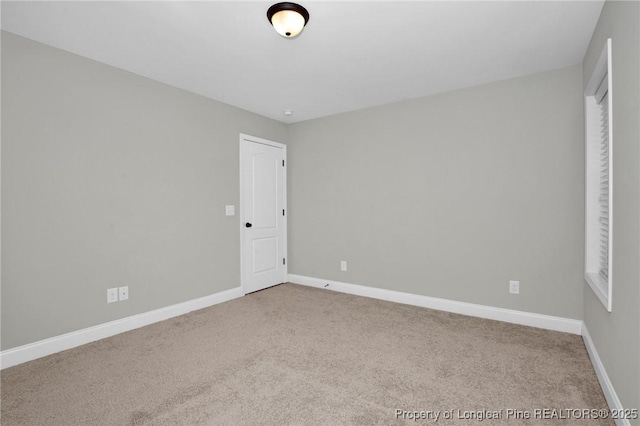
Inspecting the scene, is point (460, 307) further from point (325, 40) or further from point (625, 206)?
point (325, 40)

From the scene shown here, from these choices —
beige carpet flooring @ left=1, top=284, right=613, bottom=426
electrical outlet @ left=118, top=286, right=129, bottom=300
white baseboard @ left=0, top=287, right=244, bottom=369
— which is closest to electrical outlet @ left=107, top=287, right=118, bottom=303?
electrical outlet @ left=118, top=286, right=129, bottom=300

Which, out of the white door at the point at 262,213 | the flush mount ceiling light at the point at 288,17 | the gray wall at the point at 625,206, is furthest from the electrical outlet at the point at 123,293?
the gray wall at the point at 625,206

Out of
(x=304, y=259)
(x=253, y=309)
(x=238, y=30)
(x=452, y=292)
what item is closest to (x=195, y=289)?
(x=253, y=309)

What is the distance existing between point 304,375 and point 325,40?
2578mm

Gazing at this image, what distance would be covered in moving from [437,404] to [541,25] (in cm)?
276

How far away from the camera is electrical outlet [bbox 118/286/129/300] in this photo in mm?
2991

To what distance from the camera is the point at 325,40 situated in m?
2.48

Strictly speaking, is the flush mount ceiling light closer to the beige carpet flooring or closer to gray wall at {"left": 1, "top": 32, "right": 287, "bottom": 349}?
gray wall at {"left": 1, "top": 32, "right": 287, "bottom": 349}

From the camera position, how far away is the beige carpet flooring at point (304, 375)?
5.99 ft

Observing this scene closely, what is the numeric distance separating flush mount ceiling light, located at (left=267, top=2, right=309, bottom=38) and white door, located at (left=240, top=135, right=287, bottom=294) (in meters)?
2.27

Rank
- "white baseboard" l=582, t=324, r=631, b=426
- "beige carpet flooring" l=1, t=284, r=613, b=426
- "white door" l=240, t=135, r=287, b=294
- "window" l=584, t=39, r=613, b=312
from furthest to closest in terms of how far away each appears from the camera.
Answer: "white door" l=240, t=135, r=287, b=294, "window" l=584, t=39, r=613, b=312, "beige carpet flooring" l=1, t=284, r=613, b=426, "white baseboard" l=582, t=324, r=631, b=426

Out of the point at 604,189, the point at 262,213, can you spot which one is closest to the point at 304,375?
the point at 262,213

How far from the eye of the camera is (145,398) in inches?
77.1

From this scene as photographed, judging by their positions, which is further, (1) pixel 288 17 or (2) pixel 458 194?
(2) pixel 458 194
